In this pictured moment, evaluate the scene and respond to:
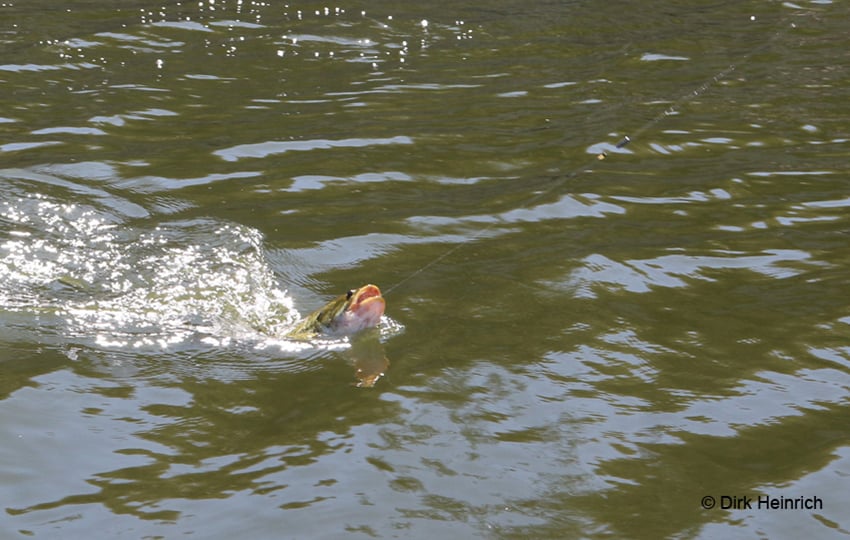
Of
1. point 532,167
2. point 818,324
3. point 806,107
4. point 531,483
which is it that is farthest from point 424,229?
point 806,107

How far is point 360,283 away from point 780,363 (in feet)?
9.43

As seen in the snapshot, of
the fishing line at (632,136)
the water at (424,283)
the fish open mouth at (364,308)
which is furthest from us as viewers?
the fishing line at (632,136)

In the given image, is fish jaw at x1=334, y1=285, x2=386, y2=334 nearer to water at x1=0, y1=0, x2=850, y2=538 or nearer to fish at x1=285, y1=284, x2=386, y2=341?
fish at x1=285, y1=284, x2=386, y2=341

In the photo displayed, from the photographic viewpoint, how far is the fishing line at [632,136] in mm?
8719

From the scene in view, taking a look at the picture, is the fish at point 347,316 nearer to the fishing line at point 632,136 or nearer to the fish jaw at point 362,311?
the fish jaw at point 362,311

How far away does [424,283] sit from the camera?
8.27 meters

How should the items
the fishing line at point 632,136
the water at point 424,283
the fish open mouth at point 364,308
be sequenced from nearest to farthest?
the water at point 424,283 < the fish open mouth at point 364,308 < the fishing line at point 632,136

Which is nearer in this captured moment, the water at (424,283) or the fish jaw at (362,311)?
the water at (424,283)

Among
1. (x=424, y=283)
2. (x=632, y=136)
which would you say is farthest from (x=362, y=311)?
(x=632, y=136)

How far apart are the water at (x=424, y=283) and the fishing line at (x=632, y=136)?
0.05 metres

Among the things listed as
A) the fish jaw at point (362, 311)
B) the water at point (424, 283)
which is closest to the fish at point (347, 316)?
the fish jaw at point (362, 311)

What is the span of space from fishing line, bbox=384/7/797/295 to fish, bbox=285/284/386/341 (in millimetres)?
708

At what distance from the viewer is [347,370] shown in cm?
709

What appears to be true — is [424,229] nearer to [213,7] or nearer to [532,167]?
[532,167]
